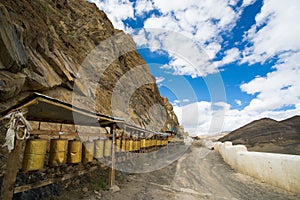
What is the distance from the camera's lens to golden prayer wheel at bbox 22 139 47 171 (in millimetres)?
3953

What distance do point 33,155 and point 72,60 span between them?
1421cm

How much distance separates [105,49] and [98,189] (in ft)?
75.4

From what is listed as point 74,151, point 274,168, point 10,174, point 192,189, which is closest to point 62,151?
point 74,151

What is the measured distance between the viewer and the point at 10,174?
363cm

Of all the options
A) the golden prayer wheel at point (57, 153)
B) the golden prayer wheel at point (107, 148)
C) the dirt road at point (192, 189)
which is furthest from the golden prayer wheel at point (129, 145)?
the golden prayer wheel at point (57, 153)

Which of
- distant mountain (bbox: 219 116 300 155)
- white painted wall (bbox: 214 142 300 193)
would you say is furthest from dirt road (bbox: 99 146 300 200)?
distant mountain (bbox: 219 116 300 155)

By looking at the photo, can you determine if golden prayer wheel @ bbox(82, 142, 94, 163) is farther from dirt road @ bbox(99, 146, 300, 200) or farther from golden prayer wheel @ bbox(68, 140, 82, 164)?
dirt road @ bbox(99, 146, 300, 200)

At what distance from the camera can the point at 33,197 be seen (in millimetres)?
4938

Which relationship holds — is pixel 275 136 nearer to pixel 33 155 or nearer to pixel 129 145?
pixel 129 145

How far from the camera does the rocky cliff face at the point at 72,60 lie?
829 cm

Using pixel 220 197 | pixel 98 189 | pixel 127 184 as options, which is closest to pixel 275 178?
pixel 220 197

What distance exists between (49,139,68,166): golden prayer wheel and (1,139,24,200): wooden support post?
3.27 feet

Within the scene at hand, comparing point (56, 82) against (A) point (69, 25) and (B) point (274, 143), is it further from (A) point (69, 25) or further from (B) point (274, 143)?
(B) point (274, 143)

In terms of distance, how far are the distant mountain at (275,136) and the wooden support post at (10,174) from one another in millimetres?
26661
